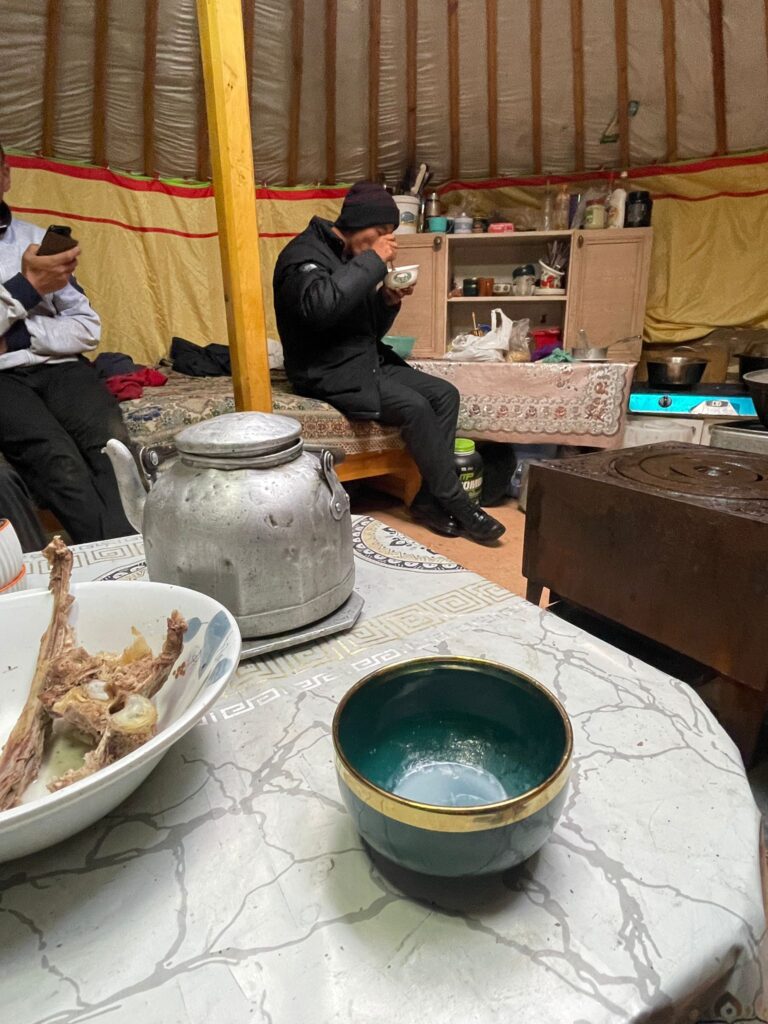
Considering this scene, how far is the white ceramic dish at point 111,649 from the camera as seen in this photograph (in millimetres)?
296

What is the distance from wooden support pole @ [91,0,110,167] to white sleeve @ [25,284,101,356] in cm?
134

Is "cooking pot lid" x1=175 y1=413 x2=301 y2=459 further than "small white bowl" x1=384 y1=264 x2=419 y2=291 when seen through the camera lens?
No

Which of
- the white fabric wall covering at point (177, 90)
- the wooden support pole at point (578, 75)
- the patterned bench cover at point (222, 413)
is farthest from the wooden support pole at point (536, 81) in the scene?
the patterned bench cover at point (222, 413)

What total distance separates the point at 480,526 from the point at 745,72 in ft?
7.75

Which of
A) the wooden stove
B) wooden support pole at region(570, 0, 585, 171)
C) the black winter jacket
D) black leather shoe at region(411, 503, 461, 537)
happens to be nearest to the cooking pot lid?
the wooden stove

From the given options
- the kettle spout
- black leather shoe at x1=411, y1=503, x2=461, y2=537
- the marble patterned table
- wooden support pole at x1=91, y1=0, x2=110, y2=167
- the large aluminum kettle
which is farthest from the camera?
wooden support pole at x1=91, y1=0, x2=110, y2=167

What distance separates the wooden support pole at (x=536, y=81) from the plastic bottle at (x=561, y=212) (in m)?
0.27

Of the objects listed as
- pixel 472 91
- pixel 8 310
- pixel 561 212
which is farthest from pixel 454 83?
pixel 8 310

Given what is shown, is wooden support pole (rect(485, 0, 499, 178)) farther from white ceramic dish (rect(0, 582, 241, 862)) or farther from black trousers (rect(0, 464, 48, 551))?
white ceramic dish (rect(0, 582, 241, 862))

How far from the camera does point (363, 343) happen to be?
194 cm

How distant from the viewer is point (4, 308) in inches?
59.0

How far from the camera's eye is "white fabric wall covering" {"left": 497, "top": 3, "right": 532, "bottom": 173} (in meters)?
2.46

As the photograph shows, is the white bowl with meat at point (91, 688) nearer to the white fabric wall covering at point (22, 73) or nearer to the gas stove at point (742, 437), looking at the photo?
the gas stove at point (742, 437)

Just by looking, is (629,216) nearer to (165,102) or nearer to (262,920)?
(165,102)
